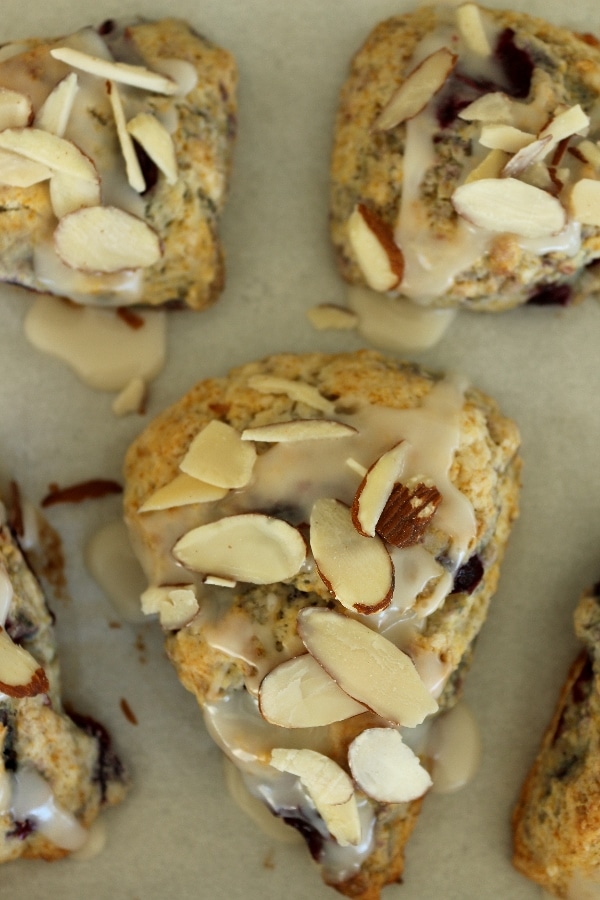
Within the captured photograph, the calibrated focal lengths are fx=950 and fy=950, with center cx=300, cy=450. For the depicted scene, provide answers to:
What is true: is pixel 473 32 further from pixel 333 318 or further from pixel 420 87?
pixel 333 318

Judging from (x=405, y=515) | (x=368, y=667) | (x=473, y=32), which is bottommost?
(x=368, y=667)

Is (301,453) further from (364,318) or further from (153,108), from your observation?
(153,108)

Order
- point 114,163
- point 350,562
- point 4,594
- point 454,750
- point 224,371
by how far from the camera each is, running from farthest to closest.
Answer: point 224,371
point 454,750
point 114,163
point 4,594
point 350,562

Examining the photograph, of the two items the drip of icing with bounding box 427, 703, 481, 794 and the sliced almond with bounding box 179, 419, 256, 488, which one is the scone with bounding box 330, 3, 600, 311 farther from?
the drip of icing with bounding box 427, 703, 481, 794

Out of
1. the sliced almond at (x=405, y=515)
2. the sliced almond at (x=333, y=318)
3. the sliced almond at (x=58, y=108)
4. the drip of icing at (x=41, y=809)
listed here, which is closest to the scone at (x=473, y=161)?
the sliced almond at (x=333, y=318)

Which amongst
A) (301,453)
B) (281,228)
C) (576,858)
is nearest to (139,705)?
(301,453)

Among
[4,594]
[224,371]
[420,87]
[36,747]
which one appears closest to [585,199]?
[420,87]

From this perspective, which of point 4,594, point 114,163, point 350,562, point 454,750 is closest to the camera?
point 350,562
